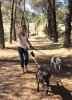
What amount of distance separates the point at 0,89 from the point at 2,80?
130cm

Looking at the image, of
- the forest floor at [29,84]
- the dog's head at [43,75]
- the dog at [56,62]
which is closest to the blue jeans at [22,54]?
the forest floor at [29,84]

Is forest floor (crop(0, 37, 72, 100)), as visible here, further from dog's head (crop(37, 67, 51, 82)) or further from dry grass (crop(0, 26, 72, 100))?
dog's head (crop(37, 67, 51, 82))

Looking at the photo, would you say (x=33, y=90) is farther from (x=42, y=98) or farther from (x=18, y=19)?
(x=18, y=19)

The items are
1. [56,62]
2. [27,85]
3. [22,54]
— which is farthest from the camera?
[56,62]

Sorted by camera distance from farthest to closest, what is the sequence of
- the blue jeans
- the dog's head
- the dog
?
the dog
the blue jeans
the dog's head

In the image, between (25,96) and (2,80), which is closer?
(25,96)

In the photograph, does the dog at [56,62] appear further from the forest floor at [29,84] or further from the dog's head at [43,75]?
the dog's head at [43,75]

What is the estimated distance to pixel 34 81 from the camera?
11.1m

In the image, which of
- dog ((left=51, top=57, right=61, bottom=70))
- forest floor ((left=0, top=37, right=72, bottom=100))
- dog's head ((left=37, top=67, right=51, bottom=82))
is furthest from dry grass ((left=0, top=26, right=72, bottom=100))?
dog's head ((left=37, top=67, right=51, bottom=82))

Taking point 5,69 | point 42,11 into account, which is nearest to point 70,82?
point 5,69

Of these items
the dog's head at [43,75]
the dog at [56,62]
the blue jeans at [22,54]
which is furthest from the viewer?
the dog at [56,62]

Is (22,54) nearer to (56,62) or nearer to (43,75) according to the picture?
(56,62)

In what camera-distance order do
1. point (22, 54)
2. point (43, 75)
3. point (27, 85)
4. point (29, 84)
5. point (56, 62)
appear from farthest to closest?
point (56, 62) < point (22, 54) < point (29, 84) < point (27, 85) < point (43, 75)

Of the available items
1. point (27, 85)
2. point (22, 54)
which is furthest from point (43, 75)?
point (22, 54)
